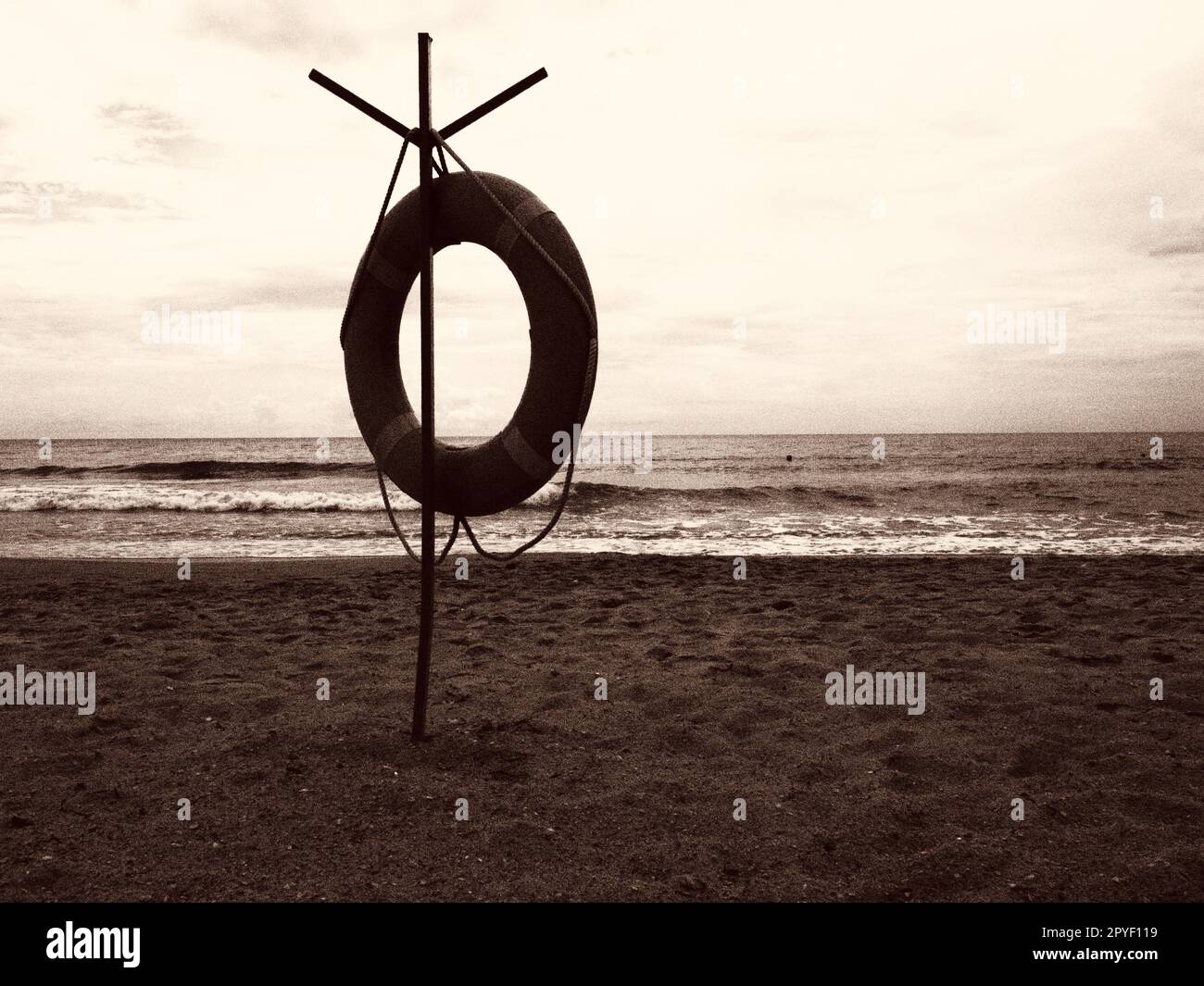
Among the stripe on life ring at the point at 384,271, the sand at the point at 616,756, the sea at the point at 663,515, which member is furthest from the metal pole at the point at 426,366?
the sea at the point at 663,515

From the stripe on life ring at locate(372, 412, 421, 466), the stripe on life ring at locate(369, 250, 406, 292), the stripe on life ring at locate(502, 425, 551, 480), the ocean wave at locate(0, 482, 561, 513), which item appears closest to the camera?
the stripe on life ring at locate(502, 425, 551, 480)

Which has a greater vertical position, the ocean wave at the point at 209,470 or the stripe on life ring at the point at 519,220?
the stripe on life ring at the point at 519,220

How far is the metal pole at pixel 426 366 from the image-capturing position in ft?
10.1

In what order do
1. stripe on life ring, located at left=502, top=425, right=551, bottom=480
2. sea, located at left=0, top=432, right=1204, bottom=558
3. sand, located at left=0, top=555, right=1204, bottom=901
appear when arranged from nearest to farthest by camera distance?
sand, located at left=0, top=555, right=1204, bottom=901 → stripe on life ring, located at left=502, top=425, right=551, bottom=480 → sea, located at left=0, top=432, right=1204, bottom=558

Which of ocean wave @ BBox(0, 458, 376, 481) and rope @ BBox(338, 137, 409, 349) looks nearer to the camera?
rope @ BBox(338, 137, 409, 349)

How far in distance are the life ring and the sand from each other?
108cm

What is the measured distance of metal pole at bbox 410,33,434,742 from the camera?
309cm

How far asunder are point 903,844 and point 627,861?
844mm

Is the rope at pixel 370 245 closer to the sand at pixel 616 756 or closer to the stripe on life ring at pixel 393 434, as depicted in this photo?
the stripe on life ring at pixel 393 434

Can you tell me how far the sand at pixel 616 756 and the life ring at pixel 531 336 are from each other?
108 centimetres

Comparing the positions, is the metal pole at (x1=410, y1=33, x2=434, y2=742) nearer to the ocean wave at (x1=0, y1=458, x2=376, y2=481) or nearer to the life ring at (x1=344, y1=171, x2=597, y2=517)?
the life ring at (x1=344, y1=171, x2=597, y2=517)

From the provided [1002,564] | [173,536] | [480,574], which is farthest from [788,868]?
[173,536]

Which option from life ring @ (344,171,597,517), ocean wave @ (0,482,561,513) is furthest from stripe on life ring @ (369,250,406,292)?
ocean wave @ (0,482,561,513)
